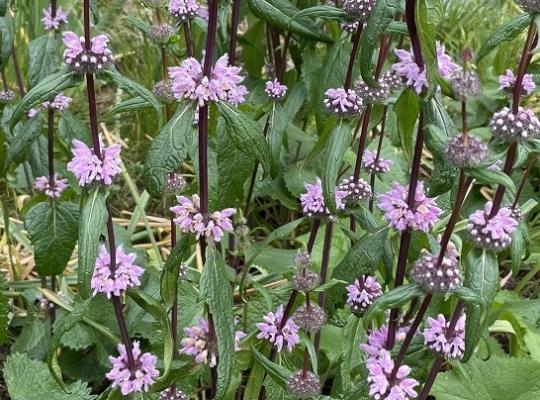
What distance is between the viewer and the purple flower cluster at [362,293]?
1.46m

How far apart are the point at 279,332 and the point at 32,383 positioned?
2.49 feet

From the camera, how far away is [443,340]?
4.25 ft

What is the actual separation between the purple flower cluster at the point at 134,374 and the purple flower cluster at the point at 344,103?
58 centimetres

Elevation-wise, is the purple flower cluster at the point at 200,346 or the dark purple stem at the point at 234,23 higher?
the dark purple stem at the point at 234,23

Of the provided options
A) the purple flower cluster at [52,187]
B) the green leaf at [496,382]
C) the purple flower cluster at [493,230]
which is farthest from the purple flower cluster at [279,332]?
the purple flower cluster at [52,187]

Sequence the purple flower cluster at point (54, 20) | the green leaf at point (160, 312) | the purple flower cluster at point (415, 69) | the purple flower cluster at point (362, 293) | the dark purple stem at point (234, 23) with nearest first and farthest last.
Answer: the purple flower cluster at point (415, 69)
the green leaf at point (160, 312)
the purple flower cluster at point (362, 293)
the dark purple stem at point (234, 23)
the purple flower cluster at point (54, 20)

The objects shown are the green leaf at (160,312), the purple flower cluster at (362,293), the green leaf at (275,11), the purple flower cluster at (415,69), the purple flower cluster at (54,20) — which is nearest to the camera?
the purple flower cluster at (415,69)

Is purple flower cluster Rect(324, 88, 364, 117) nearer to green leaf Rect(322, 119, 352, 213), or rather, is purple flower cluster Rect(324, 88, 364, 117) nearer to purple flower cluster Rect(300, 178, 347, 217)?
green leaf Rect(322, 119, 352, 213)

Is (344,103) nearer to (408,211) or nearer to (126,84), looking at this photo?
(408,211)

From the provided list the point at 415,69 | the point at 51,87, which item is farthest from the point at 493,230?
the point at 51,87

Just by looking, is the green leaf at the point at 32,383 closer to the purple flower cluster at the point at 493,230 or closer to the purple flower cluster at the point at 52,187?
the purple flower cluster at the point at 52,187

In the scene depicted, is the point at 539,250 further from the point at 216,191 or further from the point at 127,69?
the point at 127,69

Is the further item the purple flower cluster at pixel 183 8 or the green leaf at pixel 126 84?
the purple flower cluster at pixel 183 8

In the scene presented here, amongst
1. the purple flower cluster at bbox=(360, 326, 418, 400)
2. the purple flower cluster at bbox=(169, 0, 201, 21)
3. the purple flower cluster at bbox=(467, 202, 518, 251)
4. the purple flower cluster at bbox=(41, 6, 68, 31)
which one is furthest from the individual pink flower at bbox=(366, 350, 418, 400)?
the purple flower cluster at bbox=(41, 6, 68, 31)
